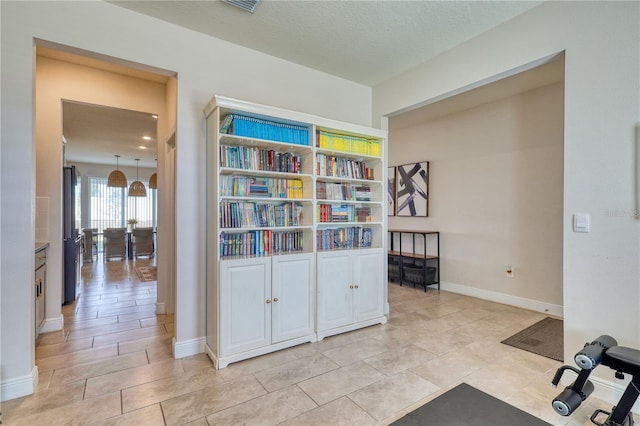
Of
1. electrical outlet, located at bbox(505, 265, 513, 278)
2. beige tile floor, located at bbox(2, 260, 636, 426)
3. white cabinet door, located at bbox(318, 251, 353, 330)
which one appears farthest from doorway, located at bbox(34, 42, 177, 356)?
electrical outlet, located at bbox(505, 265, 513, 278)

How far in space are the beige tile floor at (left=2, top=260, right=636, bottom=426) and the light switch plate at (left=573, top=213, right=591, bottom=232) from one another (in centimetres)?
120

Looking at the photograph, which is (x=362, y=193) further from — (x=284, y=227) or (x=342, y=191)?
(x=284, y=227)

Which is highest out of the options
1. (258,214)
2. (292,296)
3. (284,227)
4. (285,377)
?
(258,214)

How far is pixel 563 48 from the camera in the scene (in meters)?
2.38

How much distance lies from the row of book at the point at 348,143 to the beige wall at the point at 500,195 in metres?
2.02

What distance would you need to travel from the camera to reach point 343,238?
3.62 metres

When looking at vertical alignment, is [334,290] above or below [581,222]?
below

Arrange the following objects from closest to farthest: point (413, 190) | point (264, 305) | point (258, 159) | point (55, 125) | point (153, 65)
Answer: point (153, 65)
point (264, 305)
point (258, 159)
point (55, 125)
point (413, 190)

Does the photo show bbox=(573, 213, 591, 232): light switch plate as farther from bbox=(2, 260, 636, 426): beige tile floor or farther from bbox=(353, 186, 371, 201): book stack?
bbox=(353, 186, 371, 201): book stack

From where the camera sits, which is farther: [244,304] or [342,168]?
[342,168]

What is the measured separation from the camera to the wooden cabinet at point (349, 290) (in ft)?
10.6

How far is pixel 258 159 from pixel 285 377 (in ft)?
6.30

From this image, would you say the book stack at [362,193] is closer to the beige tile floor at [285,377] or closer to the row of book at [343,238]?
the row of book at [343,238]

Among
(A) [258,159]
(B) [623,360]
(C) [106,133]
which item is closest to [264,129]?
(A) [258,159]
